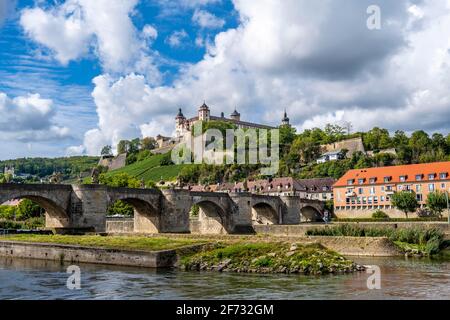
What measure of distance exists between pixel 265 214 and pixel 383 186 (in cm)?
2116

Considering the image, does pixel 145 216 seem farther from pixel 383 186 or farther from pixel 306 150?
pixel 306 150

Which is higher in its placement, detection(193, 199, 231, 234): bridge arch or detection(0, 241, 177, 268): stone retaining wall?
detection(193, 199, 231, 234): bridge arch

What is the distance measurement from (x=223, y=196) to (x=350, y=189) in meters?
30.7

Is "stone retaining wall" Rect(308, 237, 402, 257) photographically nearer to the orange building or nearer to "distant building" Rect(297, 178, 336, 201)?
the orange building

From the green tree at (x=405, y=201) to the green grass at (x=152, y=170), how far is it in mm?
85129

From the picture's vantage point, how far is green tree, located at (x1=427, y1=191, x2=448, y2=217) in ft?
237

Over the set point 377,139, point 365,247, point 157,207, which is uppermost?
point 377,139

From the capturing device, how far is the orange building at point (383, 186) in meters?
81.4

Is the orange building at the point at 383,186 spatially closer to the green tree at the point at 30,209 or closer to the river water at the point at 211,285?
the river water at the point at 211,285

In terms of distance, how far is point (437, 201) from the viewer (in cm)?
7225

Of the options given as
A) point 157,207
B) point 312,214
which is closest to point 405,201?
point 312,214

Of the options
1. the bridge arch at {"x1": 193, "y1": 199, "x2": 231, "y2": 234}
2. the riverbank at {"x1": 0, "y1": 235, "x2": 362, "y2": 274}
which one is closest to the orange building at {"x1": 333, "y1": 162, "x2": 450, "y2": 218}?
the bridge arch at {"x1": 193, "y1": 199, "x2": 231, "y2": 234}

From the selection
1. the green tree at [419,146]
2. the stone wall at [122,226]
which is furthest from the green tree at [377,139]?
the stone wall at [122,226]

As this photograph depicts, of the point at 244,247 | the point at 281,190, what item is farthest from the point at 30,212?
the point at 244,247
